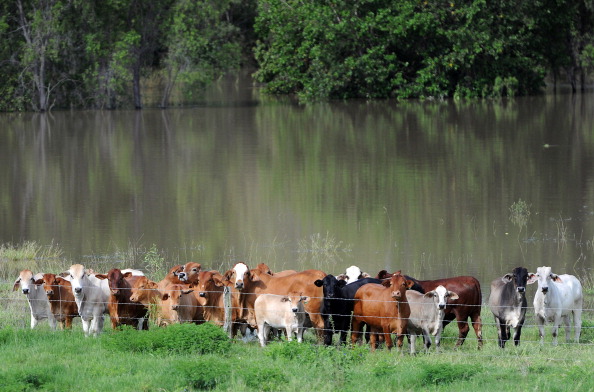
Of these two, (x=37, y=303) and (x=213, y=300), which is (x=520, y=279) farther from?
(x=37, y=303)

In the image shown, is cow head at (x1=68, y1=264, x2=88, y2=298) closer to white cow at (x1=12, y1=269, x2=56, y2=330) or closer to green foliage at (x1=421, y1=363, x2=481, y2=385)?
white cow at (x1=12, y1=269, x2=56, y2=330)

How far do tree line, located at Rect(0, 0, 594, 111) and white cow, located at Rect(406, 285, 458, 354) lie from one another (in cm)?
4238

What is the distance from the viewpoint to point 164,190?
1192 inches

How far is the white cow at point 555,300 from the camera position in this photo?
1308 cm

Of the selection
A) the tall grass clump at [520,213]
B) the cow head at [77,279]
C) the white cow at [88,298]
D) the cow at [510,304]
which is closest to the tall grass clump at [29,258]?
the white cow at [88,298]

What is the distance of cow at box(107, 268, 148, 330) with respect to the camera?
512 inches

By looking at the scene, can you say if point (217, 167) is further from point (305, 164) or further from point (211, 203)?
point (211, 203)

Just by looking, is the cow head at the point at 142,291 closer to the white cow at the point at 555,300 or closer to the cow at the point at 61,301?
the cow at the point at 61,301

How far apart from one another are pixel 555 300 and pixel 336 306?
9.25 ft

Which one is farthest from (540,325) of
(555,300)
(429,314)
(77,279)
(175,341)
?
(77,279)

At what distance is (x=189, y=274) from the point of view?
544 inches

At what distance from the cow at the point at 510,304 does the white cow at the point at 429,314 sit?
0.79m

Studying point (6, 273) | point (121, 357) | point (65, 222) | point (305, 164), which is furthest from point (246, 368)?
point (305, 164)

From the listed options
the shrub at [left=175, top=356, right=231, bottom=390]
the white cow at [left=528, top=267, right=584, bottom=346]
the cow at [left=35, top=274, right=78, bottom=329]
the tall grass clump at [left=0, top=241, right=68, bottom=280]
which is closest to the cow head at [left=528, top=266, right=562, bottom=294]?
the white cow at [left=528, top=267, right=584, bottom=346]
